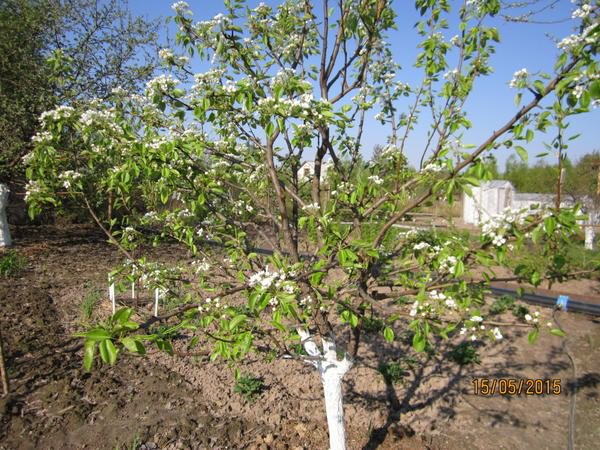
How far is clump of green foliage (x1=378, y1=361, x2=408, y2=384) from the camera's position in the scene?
3996 mm

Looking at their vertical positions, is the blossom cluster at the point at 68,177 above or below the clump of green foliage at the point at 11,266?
above

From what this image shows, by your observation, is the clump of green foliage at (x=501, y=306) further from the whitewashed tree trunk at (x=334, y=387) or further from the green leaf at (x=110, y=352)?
the green leaf at (x=110, y=352)

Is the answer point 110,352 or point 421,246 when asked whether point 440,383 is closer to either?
point 421,246

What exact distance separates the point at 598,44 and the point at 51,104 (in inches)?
379

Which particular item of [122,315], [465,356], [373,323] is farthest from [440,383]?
[122,315]

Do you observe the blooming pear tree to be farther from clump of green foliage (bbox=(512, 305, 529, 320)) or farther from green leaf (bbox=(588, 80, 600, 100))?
clump of green foliage (bbox=(512, 305, 529, 320))

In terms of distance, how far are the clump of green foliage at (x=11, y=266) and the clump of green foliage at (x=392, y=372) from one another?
6291mm

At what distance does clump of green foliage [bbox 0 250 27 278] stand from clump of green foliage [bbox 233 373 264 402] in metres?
5.13

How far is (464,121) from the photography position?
80.2 inches

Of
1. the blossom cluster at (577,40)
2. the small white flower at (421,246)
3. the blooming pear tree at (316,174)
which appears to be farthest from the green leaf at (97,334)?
the blossom cluster at (577,40)

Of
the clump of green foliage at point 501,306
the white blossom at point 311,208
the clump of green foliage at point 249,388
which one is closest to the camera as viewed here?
the white blossom at point 311,208

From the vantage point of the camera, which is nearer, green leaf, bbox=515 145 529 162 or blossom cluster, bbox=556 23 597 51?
blossom cluster, bbox=556 23 597 51

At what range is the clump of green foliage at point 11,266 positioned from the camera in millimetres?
6535

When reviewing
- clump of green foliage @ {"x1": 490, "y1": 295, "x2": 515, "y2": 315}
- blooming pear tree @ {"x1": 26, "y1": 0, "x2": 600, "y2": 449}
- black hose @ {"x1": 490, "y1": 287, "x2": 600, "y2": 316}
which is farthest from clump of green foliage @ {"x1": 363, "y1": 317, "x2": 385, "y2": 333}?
black hose @ {"x1": 490, "y1": 287, "x2": 600, "y2": 316}
